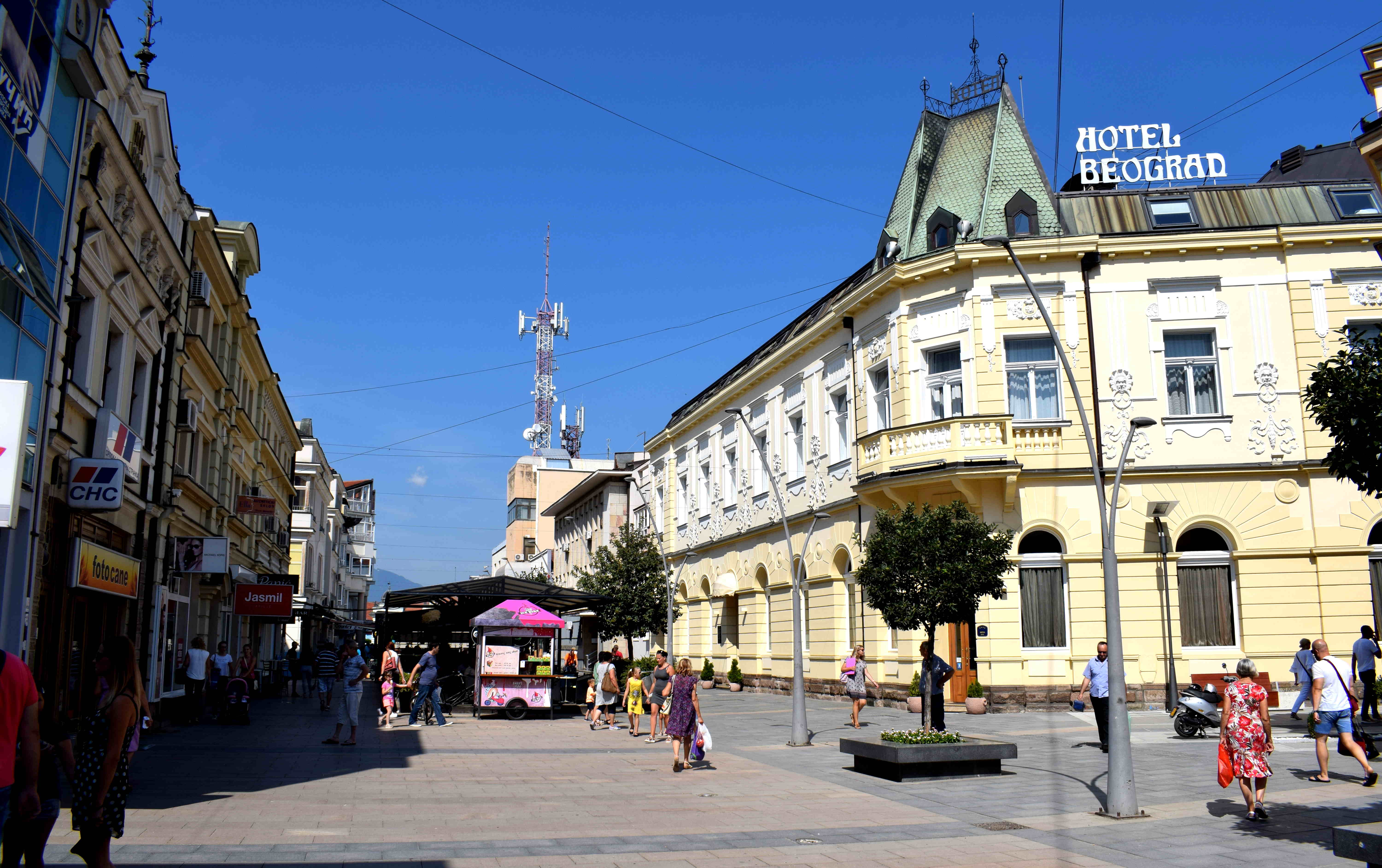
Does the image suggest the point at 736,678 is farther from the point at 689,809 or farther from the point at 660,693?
the point at 689,809

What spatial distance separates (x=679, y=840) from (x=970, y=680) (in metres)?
16.5

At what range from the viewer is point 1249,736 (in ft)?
36.3

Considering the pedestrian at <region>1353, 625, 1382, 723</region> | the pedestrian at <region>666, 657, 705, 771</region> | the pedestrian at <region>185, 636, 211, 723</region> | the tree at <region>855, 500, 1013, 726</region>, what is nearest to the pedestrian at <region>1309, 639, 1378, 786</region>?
the pedestrian at <region>1353, 625, 1382, 723</region>

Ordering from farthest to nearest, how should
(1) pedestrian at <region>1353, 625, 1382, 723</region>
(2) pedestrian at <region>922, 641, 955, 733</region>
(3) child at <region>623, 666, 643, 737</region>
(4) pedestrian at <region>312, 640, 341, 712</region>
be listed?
(4) pedestrian at <region>312, 640, 341, 712</region>
(3) child at <region>623, 666, 643, 737</region>
(2) pedestrian at <region>922, 641, 955, 733</region>
(1) pedestrian at <region>1353, 625, 1382, 723</region>

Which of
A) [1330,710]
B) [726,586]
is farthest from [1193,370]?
[726,586]

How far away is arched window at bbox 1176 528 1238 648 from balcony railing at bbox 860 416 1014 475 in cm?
503

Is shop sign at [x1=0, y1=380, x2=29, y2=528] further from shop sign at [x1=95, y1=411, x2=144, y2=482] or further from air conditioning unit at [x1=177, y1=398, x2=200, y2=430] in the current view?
air conditioning unit at [x1=177, y1=398, x2=200, y2=430]

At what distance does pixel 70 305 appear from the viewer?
1592 centimetres

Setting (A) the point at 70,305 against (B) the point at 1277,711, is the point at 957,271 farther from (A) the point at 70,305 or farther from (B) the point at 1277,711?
(A) the point at 70,305

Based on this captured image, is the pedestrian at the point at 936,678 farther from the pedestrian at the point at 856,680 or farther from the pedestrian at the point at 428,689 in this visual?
the pedestrian at the point at 428,689

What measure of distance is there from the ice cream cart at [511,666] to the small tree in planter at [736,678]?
466 inches

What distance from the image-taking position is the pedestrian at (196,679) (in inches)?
910

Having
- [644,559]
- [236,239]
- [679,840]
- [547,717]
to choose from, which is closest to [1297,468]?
[547,717]

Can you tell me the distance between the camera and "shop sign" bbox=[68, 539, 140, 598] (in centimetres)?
Answer: 1591
